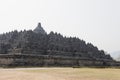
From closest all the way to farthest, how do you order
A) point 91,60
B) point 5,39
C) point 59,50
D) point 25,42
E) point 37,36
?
point 91,60 < point 25,42 < point 59,50 < point 37,36 < point 5,39

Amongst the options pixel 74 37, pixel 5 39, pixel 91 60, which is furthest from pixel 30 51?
pixel 74 37

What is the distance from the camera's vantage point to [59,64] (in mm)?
38750

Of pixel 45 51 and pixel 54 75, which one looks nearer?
pixel 54 75

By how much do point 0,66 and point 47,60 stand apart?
8.02 meters

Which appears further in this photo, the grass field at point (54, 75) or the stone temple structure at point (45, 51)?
the stone temple structure at point (45, 51)

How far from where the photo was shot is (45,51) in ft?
169

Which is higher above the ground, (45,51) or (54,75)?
(45,51)

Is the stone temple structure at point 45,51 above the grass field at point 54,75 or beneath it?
above

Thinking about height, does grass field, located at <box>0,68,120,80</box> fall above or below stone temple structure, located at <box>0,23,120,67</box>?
below

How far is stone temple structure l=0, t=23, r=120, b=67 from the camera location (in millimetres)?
34638

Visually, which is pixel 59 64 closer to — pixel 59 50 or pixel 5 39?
pixel 59 50

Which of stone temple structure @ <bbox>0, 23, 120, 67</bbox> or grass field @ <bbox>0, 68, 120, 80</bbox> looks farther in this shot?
stone temple structure @ <bbox>0, 23, 120, 67</bbox>

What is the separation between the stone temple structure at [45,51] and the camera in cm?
3464

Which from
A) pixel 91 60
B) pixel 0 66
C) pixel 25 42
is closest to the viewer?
pixel 0 66
